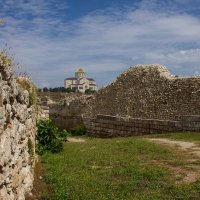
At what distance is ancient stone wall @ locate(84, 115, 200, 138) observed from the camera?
60.5ft

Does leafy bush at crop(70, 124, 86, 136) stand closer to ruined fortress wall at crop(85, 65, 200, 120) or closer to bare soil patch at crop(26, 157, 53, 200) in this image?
ruined fortress wall at crop(85, 65, 200, 120)

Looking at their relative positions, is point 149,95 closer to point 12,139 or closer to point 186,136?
point 186,136

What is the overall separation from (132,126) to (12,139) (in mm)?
15464

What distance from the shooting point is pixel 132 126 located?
21219 millimetres

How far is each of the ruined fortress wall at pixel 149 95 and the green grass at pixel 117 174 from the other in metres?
6.43

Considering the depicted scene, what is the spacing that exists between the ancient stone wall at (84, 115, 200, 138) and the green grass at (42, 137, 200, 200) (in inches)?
185

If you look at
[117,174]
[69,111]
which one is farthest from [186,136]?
[69,111]

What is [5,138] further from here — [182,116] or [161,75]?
[161,75]

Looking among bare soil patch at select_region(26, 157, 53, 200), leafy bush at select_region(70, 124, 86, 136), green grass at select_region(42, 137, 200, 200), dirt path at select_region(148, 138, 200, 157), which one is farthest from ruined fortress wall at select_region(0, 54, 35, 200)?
leafy bush at select_region(70, 124, 86, 136)

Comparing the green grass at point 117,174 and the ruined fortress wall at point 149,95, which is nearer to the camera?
the green grass at point 117,174

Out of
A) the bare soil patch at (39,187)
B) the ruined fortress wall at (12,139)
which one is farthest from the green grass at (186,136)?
the ruined fortress wall at (12,139)

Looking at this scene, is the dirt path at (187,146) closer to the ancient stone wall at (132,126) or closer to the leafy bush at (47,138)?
the ancient stone wall at (132,126)

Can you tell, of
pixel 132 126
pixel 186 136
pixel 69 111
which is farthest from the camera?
pixel 69 111

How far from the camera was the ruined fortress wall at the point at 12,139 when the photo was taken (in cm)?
533
